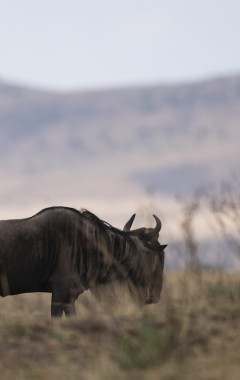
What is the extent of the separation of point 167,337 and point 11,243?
14.3 feet

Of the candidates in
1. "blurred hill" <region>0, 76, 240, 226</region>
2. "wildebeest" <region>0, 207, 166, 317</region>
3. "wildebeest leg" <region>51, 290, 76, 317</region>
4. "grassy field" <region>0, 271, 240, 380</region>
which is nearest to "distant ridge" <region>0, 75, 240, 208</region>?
"blurred hill" <region>0, 76, 240, 226</region>

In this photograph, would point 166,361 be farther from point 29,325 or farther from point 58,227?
point 58,227

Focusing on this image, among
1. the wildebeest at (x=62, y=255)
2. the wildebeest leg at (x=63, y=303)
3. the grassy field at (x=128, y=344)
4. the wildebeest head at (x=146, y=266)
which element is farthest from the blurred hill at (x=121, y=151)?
the grassy field at (x=128, y=344)

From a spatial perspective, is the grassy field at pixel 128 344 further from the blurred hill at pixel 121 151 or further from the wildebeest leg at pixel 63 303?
the blurred hill at pixel 121 151

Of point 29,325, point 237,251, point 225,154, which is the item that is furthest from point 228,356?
point 225,154

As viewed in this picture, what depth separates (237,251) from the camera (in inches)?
387

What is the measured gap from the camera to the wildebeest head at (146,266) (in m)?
10.8

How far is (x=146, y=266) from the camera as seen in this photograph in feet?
35.6

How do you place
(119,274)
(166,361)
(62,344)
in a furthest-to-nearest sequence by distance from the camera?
(119,274)
(62,344)
(166,361)

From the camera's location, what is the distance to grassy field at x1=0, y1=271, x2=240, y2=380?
5.72 meters

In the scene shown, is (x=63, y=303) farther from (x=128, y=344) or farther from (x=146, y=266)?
(x=128, y=344)

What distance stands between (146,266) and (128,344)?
4708 mm

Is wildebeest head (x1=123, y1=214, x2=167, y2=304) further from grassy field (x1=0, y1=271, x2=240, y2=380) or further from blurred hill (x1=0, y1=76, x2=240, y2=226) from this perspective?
blurred hill (x1=0, y1=76, x2=240, y2=226)

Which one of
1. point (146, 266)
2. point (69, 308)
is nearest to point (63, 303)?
point (69, 308)
